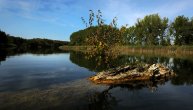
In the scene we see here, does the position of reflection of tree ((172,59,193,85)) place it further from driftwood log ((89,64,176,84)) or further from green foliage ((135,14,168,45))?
green foliage ((135,14,168,45))

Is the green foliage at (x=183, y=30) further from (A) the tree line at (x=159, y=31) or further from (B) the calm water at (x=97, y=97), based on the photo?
(B) the calm water at (x=97, y=97)

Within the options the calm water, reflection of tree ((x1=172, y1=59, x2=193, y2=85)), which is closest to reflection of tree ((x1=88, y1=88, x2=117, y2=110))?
the calm water

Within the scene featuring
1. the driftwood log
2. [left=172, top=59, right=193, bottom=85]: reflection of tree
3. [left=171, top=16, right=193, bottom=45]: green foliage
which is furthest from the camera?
[left=171, top=16, right=193, bottom=45]: green foliage

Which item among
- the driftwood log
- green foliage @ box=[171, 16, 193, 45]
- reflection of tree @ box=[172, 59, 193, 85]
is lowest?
→ reflection of tree @ box=[172, 59, 193, 85]

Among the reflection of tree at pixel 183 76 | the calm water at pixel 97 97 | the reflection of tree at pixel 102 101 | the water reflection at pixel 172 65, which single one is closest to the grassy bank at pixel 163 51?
the water reflection at pixel 172 65

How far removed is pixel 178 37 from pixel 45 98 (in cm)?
11019

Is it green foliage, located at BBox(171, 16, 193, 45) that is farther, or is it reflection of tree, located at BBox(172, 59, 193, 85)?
green foliage, located at BBox(171, 16, 193, 45)

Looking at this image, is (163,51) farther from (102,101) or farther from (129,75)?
(102,101)

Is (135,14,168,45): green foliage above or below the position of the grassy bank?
above

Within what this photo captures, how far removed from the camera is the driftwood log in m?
26.5

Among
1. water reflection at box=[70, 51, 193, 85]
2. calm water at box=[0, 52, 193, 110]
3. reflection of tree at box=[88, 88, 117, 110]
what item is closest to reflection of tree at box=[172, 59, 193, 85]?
water reflection at box=[70, 51, 193, 85]

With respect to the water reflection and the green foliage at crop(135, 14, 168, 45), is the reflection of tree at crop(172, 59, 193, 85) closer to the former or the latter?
the water reflection

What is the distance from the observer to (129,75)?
90.0ft

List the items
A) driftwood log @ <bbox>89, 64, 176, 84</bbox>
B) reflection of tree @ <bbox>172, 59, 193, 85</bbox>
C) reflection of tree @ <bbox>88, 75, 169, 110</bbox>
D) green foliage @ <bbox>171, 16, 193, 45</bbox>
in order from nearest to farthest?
reflection of tree @ <bbox>88, 75, 169, 110</bbox>
driftwood log @ <bbox>89, 64, 176, 84</bbox>
reflection of tree @ <bbox>172, 59, 193, 85</bbox>
green foliage @ <bbox>171, 16, 193, 45</bbox>
